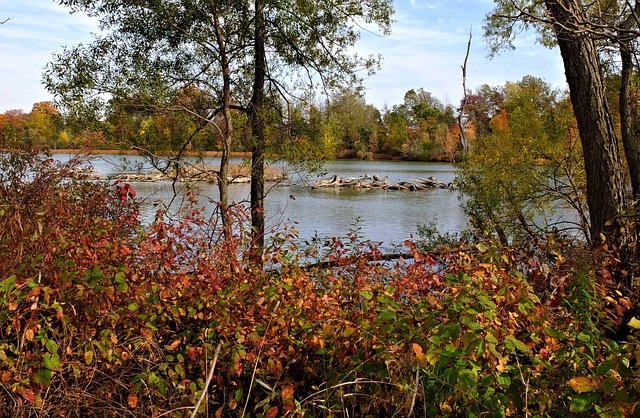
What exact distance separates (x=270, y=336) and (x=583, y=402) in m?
1.39

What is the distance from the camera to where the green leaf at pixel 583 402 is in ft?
4.98

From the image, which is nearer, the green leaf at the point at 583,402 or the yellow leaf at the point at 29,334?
the green leaf at the point at 583,402

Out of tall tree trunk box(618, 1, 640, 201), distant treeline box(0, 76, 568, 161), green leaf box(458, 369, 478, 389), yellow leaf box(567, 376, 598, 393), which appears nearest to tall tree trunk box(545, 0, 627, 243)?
distant treeline box(0, 76, 568, 161)

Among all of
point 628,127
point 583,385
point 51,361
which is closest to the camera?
point 583,385

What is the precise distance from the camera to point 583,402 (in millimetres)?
1527

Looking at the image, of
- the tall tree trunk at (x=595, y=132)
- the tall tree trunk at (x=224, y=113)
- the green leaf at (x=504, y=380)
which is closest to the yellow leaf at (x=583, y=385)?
the green leaf at (x=504, y=380)

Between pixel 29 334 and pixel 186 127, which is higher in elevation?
pixel 186 127

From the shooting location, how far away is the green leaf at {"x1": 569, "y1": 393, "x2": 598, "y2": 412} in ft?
4.98

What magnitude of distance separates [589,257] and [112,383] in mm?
2812

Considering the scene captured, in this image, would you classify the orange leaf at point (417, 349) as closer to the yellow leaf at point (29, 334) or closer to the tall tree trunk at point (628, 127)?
the yellow leaf at point (29, 334)

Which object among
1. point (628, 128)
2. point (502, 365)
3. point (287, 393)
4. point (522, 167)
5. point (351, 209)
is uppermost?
point (628, 128)

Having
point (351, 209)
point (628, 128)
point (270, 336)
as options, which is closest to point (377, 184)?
point (351, 209)

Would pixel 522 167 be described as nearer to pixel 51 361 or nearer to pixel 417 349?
pixel 417 349

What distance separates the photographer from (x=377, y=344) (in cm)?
223
